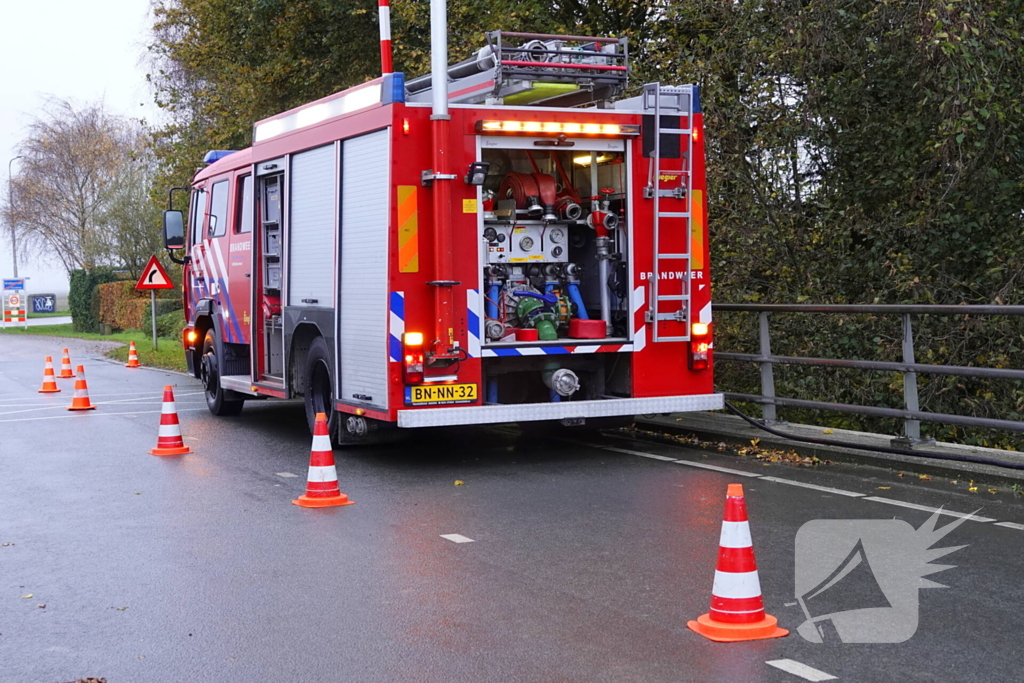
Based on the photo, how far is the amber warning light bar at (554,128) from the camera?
33.8 ft

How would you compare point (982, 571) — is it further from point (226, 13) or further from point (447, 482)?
point (226, 13)

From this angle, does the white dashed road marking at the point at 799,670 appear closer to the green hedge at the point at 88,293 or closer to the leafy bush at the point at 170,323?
the leafy bush at the point at 170,323

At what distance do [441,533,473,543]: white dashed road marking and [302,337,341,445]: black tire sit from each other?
3753 mm

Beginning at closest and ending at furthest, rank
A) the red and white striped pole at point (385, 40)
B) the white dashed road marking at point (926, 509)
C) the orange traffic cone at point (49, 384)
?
the white dashed road marking at point (926, 509) → the red and white striped pole at point (385, 40) → the orange traffic cone at point (49, 384)

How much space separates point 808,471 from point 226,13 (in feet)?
53.8

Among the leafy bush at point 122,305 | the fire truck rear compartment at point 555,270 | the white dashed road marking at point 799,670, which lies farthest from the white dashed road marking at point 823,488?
the leafy bush at point 122,305

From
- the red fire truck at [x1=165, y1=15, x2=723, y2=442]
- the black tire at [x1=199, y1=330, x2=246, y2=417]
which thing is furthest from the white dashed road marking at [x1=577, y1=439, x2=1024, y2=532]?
the black tire at [x1=199, y1=330, x2=246, y2=417]

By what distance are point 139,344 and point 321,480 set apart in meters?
28.0

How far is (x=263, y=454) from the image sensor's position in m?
11.8

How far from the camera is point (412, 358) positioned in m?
10.2

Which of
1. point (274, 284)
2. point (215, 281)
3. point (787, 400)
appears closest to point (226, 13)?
point (215, 281)

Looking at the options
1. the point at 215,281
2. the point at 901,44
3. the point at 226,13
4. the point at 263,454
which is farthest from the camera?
the point at 226,13

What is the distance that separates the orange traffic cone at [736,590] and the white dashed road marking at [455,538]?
2.34 meters

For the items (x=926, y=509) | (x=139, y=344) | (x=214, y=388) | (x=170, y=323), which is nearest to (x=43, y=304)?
(x=170, y=323)
